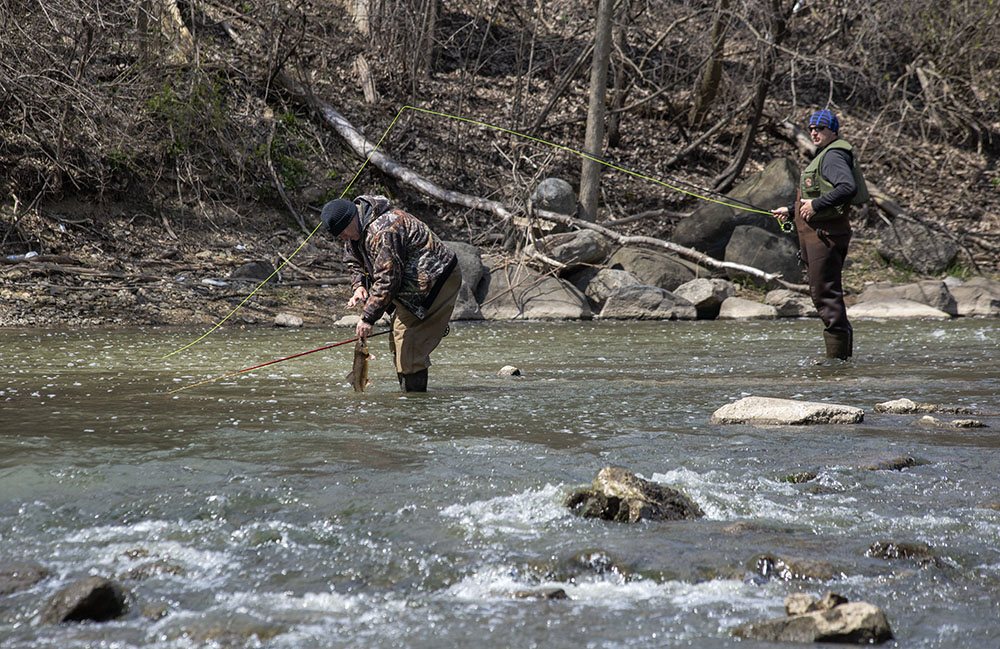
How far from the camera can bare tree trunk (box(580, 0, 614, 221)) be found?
54.1ft

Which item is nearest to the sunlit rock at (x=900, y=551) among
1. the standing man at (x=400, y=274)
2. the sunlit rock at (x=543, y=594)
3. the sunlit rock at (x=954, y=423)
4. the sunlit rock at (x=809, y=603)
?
the sunlit rock at (x=809, y=603)

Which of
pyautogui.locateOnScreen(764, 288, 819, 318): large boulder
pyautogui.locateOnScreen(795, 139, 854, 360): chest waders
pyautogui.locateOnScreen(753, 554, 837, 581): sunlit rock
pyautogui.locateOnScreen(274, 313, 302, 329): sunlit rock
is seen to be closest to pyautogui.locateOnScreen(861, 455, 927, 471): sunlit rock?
pyautogui.locateOnScreen(753, 554, 837, 581): sunlit rock

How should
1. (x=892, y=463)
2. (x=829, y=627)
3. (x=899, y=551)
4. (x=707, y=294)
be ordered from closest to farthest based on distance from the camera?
(x=829, y=627) → (x=899, y=551) → (x=892, y=463) → (x=707, y=294)

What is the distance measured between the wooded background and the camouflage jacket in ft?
23.6

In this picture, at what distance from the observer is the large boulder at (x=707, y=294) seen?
1368 centimetres

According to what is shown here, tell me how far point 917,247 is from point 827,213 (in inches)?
391

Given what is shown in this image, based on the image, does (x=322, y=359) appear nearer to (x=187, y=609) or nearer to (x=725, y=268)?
(x=187, y=609)

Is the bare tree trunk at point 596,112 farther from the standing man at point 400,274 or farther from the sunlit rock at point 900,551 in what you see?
the sunlit rock at point 900,551

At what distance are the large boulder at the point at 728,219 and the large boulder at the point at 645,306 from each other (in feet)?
9.21

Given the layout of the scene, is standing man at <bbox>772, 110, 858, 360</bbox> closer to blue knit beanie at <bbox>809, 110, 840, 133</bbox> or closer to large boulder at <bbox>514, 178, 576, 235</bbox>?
blue knit beanie at <bbox>809, 110, 840, 133</bbox>

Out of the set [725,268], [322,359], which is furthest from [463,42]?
[322,359]

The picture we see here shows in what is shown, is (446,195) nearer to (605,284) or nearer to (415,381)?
(605,284)

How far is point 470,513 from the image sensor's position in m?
3.83

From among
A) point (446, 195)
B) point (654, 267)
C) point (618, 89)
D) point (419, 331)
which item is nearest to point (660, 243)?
point (654, 267)
